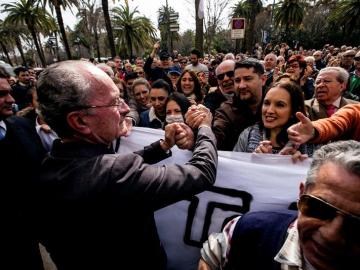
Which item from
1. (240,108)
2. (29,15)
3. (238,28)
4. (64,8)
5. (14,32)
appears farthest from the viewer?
(14,32)

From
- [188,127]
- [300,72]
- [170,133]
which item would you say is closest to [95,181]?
[170,133]

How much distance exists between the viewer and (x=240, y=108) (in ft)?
9.09

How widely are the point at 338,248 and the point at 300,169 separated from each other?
2.43 feet

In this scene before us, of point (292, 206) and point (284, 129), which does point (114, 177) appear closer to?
point (292, 206)

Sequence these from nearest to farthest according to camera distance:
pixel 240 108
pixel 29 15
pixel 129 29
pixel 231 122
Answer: pixel 231 122 < pixel 240 108 < pixel 29 15 < pixel 129 29

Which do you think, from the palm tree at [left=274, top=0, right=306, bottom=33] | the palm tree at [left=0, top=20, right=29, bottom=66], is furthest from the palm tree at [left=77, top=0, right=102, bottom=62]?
the palm tree at [left=274, top=0, right=306, bottom=33]

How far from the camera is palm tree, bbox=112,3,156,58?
1196 inches

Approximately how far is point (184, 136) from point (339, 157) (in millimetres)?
792

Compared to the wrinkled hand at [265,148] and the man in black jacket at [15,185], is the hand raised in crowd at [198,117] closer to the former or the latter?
the wrinkled hand at [265,148]

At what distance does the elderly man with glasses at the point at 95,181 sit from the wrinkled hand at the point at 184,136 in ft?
0.86

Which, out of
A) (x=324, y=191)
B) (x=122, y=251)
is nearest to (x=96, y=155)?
(x=122, y=251)

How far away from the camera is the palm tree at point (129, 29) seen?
99.7 feet

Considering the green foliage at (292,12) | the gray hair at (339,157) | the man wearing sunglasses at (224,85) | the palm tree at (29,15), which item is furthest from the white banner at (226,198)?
the green foliage at (292,12)

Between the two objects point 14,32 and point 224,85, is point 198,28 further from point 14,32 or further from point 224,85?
point 14,32
